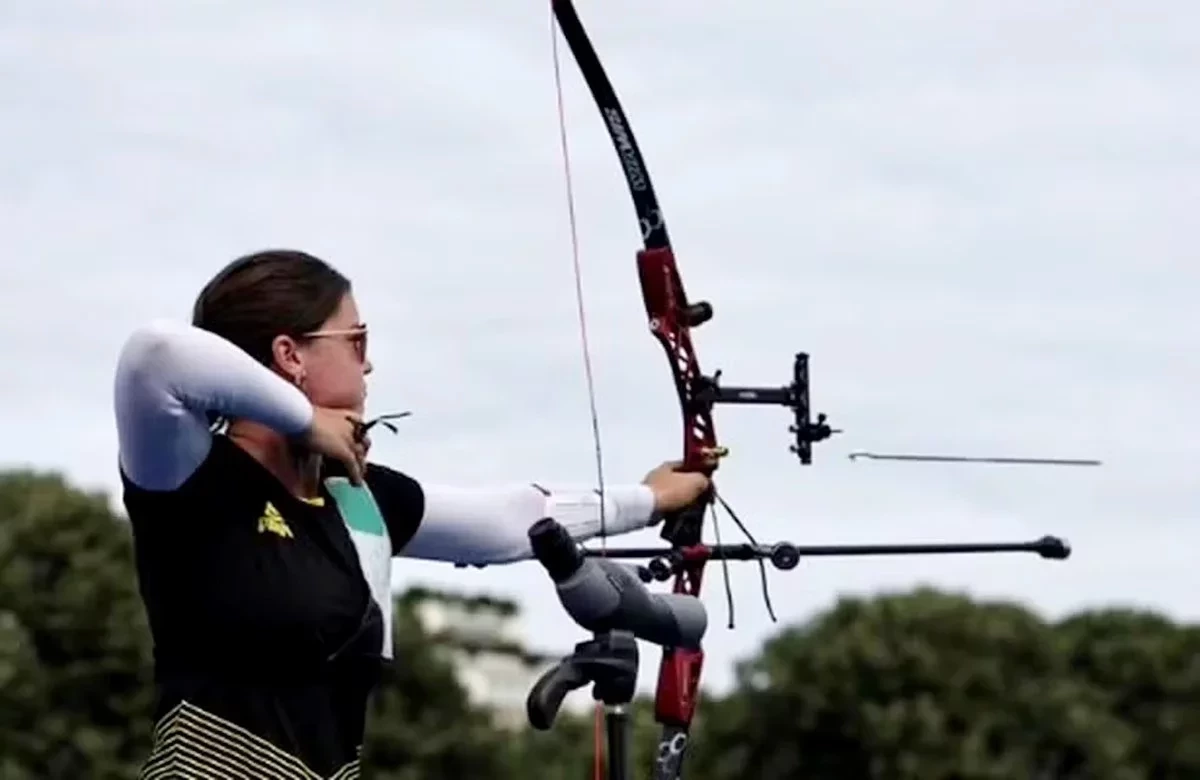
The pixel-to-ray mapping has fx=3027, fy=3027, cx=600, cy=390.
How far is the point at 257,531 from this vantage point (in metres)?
4.88

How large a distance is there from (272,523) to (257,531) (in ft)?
0.12

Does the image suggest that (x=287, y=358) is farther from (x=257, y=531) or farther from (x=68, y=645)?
(x=68, y=645)

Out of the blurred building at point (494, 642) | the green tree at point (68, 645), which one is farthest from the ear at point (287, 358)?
the blurred building at point (494, 642)

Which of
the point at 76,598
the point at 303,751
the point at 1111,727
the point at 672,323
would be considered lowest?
the point at 1111,727

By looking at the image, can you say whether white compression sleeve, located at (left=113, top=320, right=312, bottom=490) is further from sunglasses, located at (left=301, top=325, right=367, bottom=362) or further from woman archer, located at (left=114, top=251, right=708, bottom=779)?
sunglasses, located at (left=301, top=325, right=367, bottom=362)

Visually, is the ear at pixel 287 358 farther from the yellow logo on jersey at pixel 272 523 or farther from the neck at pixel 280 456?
the yellow logo on jersey at pixel 272 523

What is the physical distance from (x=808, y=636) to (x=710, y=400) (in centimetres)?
Result: 2484

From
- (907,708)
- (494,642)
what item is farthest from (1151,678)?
(494,642)

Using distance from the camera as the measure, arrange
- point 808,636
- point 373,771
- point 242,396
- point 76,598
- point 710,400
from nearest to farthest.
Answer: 1. point 242,396
2. point 710,400
3. point 76,598
4. point 373,771
5. point 808,636

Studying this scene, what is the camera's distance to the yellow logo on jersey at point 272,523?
4895mm

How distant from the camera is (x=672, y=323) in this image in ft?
19.9

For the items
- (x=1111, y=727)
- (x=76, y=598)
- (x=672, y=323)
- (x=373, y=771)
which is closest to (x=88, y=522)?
(x=76, y=598)

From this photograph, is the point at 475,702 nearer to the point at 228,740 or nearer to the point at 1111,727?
the point at 1111,727

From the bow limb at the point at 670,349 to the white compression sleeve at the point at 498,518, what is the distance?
0.61 ft
